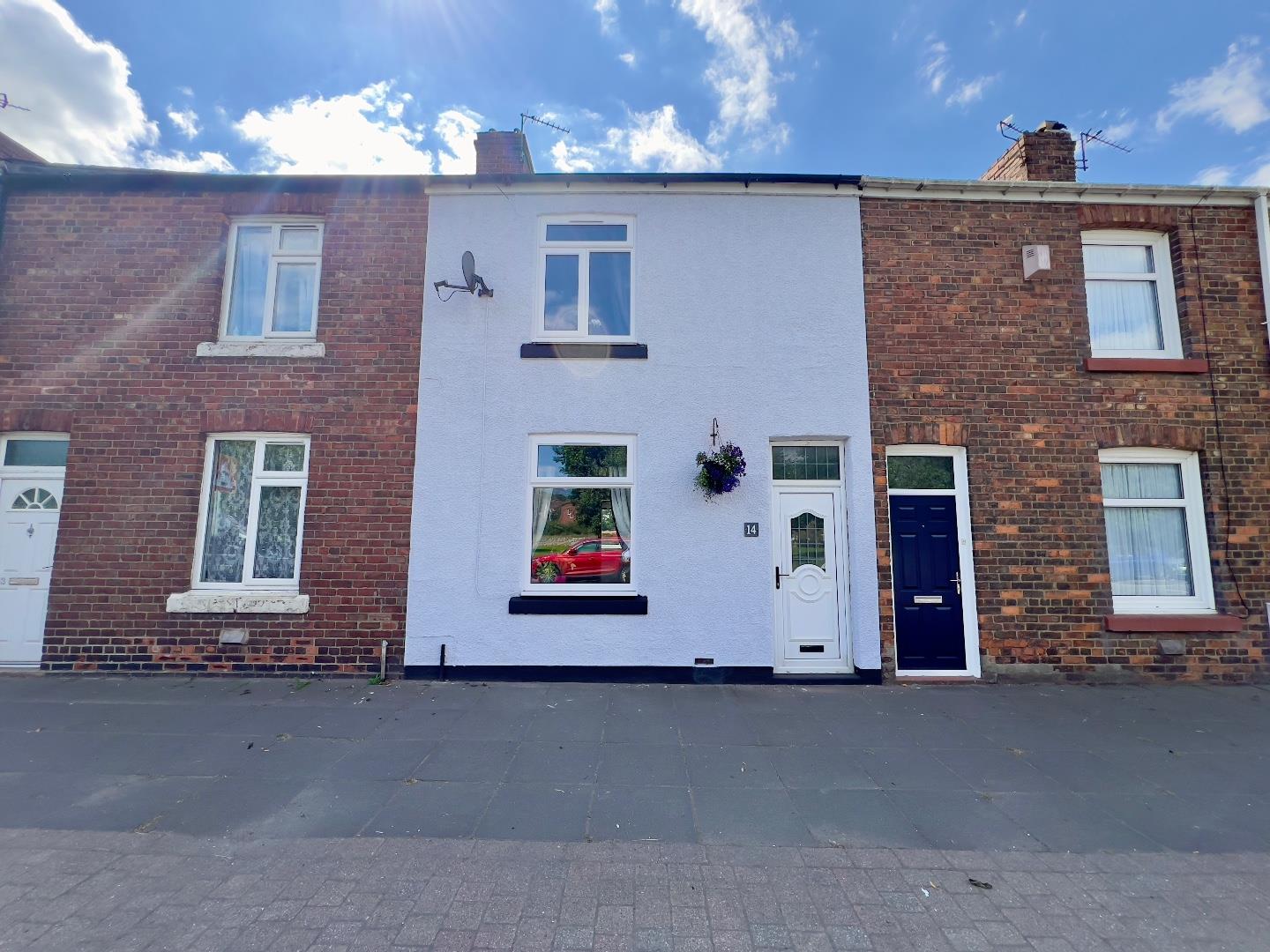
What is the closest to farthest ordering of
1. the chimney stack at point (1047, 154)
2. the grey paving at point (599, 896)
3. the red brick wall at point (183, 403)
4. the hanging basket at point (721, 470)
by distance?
the grey paving at point (599, 896) < the hanging basket at point (721, 470) < the red brick wall at point (183, 403) < the chimney stack at point (1047, 154)

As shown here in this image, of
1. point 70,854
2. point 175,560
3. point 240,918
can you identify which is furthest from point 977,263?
point 175,560

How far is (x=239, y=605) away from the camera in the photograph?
21.0ft

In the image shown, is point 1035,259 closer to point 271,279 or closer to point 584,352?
point 584,352

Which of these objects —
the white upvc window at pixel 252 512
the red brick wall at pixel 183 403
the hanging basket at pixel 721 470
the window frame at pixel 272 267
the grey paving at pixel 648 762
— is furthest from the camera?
the window frame at pixel 272 267

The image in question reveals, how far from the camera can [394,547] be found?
6496 mm

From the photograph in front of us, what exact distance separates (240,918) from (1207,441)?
961 cm

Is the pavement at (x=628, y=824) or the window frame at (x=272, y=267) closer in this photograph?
the pavement at (x=628, y=824)

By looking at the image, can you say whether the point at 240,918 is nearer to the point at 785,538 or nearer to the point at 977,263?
the point at 785,538

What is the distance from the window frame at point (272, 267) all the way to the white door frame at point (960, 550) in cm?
703

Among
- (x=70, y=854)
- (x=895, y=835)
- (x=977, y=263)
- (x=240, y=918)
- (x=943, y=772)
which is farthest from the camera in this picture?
(x=977, y=263)

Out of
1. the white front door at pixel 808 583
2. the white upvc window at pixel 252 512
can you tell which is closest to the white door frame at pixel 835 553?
the white front door at pixel 808 583

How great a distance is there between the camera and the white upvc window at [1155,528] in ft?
22.2

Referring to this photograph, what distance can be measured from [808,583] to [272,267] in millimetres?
7299

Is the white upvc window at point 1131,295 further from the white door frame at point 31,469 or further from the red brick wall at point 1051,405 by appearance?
the white door frame at point 31,469
